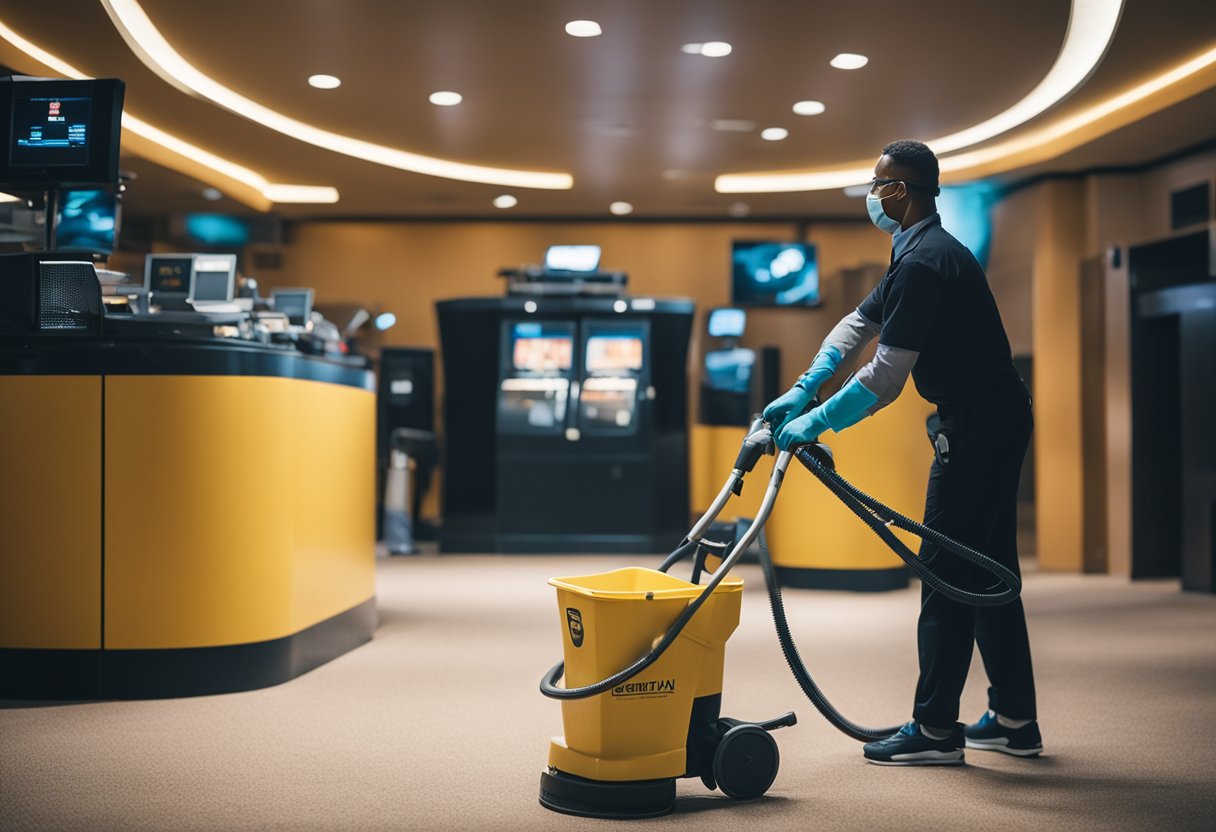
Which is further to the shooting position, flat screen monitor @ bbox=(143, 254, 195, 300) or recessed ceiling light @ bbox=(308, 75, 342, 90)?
recessed ceiling light @ bbox=(308, 75, 342, 90)

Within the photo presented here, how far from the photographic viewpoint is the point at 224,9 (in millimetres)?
5758

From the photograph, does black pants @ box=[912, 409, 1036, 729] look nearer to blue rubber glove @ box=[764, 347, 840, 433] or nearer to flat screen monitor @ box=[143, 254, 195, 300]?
blue rubber glove @ box=[764, 347, 840, 433]

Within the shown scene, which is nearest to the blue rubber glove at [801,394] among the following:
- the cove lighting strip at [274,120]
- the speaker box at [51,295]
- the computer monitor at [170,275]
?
the speaker box at [51,295]

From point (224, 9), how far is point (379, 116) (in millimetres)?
2115

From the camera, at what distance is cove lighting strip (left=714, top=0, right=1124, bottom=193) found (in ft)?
19.4

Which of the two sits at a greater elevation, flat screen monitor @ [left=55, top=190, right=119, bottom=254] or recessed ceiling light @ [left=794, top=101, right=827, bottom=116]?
recessed ceiling light @ [left=794, top=101, right=827, bottom=116]

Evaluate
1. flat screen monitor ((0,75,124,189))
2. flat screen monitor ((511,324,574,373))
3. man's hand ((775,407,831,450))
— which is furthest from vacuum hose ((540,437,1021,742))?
flat screen monitor ((511,324,574,373))

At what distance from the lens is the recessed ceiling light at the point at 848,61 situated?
255 inches

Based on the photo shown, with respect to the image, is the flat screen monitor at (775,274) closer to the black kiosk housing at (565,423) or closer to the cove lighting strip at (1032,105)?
the cove lighting strip at (1032,105)

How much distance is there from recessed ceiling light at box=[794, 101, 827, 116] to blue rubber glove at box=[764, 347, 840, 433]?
4.57m

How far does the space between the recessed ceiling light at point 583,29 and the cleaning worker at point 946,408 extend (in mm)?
2984

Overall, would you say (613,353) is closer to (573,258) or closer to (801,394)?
(573,258)

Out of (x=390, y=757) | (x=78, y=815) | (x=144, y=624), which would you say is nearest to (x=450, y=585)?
(x=144, y=624)

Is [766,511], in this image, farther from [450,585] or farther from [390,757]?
[450,585]
